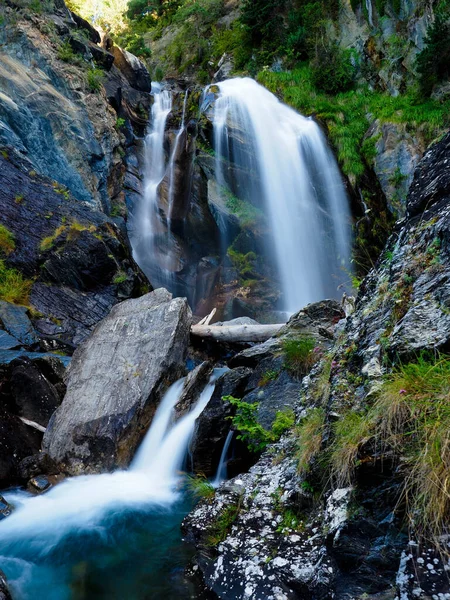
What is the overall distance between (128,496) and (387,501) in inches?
162

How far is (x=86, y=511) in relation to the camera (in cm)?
521

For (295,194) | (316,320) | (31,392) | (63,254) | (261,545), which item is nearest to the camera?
(261,545)

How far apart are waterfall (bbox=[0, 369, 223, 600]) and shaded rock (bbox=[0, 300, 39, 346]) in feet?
9.22

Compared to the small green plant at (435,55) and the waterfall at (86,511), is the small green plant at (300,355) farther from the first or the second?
the small green plant at (435,55)

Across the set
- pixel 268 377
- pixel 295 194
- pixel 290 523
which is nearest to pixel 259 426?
pixel 268 377

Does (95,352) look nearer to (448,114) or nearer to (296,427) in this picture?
(296,427)

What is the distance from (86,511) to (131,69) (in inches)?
769

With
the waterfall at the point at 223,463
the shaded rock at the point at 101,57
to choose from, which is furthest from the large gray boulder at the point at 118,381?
the shaded rock at the point at 101,57

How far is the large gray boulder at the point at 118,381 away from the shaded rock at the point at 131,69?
561 inches

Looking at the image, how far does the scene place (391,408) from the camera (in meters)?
2.56

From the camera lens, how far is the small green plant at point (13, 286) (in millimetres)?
8820

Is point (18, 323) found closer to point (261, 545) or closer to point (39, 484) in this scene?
point (39, 484)

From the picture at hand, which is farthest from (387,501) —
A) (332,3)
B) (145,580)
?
(332,3)

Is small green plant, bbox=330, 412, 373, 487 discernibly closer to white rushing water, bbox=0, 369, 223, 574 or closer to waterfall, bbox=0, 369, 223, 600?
waterfall, bbox=0, 369, 223, 600
